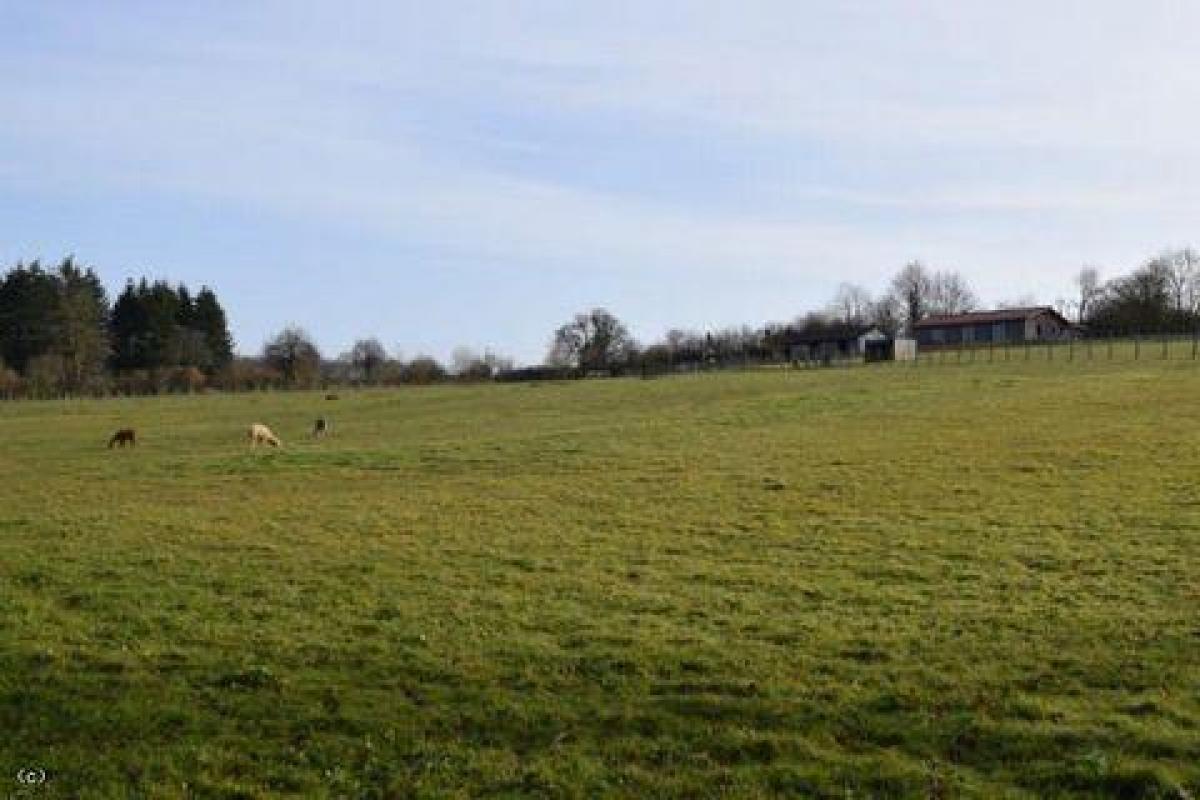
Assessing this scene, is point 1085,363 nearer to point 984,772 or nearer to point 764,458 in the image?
point 764,458

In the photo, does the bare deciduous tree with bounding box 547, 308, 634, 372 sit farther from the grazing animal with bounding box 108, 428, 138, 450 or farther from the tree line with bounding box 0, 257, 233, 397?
the grazing animal with bounding box 108, 428, 138, 450

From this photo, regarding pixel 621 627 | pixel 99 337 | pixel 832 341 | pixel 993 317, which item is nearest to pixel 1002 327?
pixel 993 317

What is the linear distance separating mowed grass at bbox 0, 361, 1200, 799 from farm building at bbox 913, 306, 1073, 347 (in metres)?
112

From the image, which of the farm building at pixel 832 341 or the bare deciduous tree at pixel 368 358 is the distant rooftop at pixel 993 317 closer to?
the farm building at pixel 832 341

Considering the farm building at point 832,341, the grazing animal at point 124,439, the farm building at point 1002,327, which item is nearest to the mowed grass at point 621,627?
the grazing animal at point 124,439

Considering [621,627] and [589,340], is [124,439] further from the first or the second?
[589,340]

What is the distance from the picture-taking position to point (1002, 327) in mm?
140875

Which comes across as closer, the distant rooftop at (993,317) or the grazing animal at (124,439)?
the grazing animal at (124,439)

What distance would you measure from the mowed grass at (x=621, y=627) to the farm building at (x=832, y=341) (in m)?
101

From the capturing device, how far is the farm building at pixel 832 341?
132 m

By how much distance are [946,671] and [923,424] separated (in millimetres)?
29144

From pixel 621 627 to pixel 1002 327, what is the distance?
451ft

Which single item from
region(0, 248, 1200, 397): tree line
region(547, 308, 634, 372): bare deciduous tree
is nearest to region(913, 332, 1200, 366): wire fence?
region(0, 248, 1200, 397): tree line

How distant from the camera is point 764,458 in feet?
105
